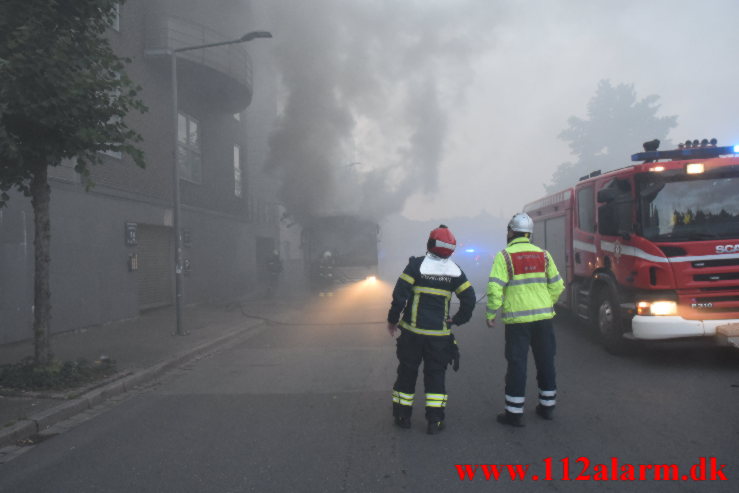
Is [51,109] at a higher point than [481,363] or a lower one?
higher

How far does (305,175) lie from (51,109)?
1352cm

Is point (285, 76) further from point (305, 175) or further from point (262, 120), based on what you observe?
point (262, 120)

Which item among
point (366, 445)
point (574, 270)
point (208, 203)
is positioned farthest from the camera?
point (208, 203)

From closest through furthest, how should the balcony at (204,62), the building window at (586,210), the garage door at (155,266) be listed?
the building window at (586,210)
the garage door at (155,266)
the balcony at (204,62)

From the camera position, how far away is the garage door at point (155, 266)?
11.6 meters

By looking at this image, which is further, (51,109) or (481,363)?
(481,363)

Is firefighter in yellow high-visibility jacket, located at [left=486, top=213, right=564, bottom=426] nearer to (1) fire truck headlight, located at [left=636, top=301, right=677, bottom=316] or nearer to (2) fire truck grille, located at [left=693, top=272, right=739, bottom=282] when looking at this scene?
(1) fire truck headlight, located at [left=636, top=301, right=677, bottom=316]

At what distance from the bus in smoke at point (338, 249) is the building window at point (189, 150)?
378 centimetres

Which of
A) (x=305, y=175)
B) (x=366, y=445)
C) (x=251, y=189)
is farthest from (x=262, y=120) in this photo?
(x=366, y=445)

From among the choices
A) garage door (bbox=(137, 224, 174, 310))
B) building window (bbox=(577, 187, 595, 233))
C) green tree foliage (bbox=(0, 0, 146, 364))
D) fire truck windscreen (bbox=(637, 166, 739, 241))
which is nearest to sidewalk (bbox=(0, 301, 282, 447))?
garage door (bbox=(137, 224, 174, 310))

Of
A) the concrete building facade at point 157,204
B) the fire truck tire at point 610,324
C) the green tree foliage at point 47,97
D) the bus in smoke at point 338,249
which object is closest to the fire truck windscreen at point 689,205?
the fire truck tire at point 610,324

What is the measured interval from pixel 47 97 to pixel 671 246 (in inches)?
261

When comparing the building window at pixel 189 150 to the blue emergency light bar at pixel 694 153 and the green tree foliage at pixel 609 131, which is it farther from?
the green tree foliage at pixel 609 131

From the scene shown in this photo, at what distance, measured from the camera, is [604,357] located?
636cm
